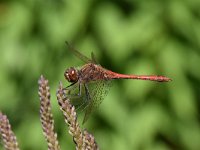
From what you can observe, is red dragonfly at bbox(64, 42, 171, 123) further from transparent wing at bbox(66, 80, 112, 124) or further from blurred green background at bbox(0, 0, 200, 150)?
blurred green background at bbox(0, 0, 200, 150)

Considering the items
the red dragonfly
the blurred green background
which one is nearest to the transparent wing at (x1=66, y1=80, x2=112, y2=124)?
the red dragonfly

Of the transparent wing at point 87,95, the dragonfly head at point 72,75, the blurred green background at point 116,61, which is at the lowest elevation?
the transparent wing at point 87,95

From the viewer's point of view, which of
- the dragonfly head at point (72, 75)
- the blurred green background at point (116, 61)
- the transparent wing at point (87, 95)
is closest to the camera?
the transparent wing at point (87, 95)

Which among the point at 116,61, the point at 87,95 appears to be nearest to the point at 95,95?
the point at 87,95

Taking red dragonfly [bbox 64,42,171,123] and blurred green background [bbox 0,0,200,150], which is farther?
blurred green background [bbox 0,0,200,150]

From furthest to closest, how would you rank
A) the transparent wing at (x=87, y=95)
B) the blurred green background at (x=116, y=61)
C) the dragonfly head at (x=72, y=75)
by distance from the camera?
the blurred green background at (x=116, y=61), the dragonfly head at (x=72, y=75), the transparent wing at (x=87, y=95)

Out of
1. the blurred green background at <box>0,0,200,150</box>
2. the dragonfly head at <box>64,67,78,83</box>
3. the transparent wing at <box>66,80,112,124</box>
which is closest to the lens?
the transparent wing at <box>66,80,112,124</box>

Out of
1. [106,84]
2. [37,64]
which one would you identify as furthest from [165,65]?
[106,84]

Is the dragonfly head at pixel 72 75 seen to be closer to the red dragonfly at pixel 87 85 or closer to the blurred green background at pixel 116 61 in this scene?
the red dragonfly at pixel 87 85

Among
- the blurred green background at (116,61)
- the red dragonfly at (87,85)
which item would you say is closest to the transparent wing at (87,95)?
the red dragonfly at (87,85)
